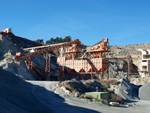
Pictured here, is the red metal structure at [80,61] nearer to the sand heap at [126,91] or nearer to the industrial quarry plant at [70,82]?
the industrial quarry plant at [70,82]

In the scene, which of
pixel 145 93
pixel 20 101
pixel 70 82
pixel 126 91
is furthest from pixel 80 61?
pixel 20 101

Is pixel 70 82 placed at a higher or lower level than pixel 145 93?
higher

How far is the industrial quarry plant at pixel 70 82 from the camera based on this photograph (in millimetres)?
16359

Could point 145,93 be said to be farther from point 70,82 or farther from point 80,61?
point 80,61

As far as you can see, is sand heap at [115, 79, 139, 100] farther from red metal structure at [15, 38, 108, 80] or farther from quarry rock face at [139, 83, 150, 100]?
red metal structure at [15, 38, 108, 80]

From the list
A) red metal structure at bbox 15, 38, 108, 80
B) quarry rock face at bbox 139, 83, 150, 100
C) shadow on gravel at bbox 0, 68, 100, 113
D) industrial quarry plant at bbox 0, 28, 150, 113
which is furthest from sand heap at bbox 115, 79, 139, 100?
shadow on gravel at bbox 0, 68, 100, 113

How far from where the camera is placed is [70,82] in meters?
27.0

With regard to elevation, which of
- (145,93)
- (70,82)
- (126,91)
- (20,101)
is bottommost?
(145,93)

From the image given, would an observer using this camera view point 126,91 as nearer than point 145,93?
Yes

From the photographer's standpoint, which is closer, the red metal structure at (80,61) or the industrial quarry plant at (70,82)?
the industrial quarry plant at (70,82)

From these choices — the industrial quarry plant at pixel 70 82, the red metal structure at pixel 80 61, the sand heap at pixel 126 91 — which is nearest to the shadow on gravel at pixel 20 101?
the industrial quarry plant at pixel 70 82

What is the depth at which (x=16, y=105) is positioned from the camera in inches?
540

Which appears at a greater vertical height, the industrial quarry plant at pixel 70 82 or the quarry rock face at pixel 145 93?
the industrial quarry plant at pixel 70 82

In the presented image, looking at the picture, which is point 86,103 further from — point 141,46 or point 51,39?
point 51,39
